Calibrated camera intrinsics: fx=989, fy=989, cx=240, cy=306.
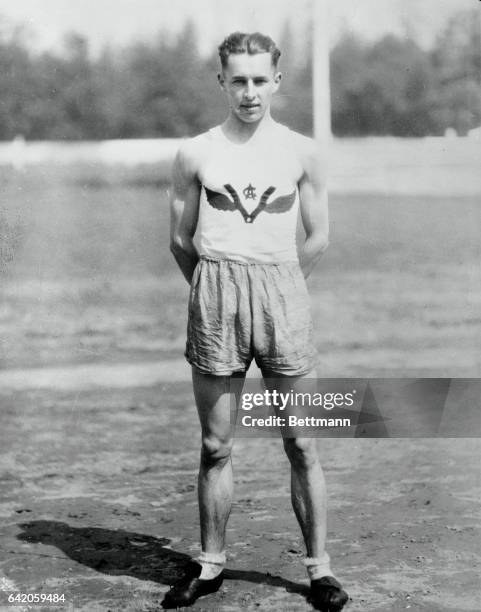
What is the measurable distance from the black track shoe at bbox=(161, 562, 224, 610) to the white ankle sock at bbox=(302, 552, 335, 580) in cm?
32

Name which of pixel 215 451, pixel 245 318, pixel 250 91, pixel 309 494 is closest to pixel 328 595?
pixel 309 494

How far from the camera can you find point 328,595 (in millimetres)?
3191

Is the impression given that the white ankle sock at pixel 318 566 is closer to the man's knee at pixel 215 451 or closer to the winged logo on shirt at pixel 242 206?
the man's knee at pixel 215 451

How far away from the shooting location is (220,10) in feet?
15.6

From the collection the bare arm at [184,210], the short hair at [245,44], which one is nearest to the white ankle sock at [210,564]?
the bare arm at [184,210]

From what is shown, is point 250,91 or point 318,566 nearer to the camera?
point 250,91

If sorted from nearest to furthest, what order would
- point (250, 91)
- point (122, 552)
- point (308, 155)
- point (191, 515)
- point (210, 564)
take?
1. point (250, 91)
2. point (308, 155)
3. point (210, 564)
4. point (122, 552)
5. point (191, 515)

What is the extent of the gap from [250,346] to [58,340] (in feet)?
16.1

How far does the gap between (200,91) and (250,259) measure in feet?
12.5

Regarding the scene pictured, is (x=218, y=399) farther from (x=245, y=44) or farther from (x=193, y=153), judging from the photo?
(x=245, y=44)

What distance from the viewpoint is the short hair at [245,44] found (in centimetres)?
306

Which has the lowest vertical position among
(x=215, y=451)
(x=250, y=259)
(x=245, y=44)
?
(x=215, y=451)

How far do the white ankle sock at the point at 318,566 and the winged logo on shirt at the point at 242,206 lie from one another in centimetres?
113

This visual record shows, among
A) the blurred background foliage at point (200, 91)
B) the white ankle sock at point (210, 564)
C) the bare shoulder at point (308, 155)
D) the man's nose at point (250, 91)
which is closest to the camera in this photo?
the man's nose at point (250, 91)
